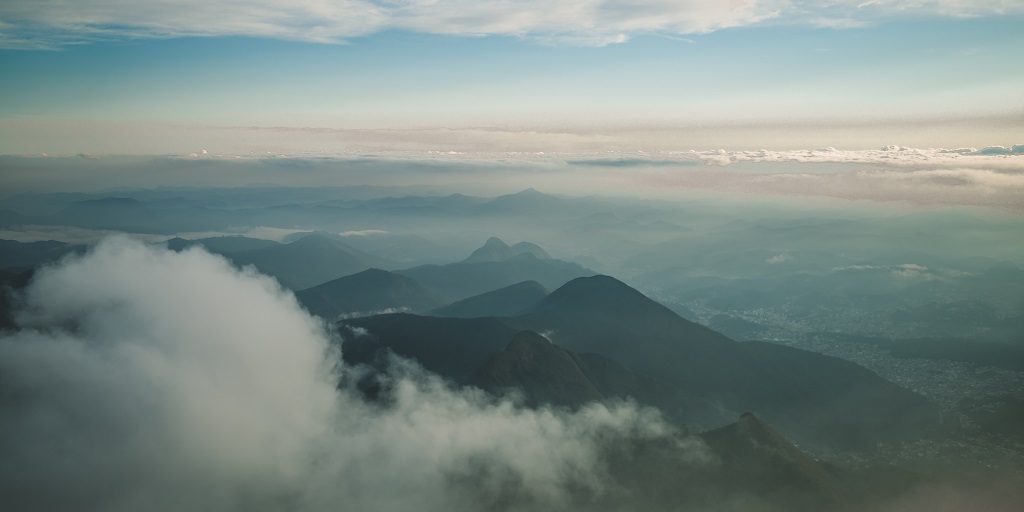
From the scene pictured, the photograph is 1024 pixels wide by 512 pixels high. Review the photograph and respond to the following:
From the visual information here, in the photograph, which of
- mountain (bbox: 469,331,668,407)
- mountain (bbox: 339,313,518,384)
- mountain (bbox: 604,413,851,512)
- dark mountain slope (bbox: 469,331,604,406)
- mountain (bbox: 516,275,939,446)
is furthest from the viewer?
mountain (bbox: 516,275,939,446)

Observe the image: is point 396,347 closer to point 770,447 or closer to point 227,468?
point 227,468

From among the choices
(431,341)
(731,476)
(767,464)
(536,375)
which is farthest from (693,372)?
(731,476)

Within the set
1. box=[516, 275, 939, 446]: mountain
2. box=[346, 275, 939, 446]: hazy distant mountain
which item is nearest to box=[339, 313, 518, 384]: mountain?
box=[346, 275, 939, 446]: hazy distant mountain

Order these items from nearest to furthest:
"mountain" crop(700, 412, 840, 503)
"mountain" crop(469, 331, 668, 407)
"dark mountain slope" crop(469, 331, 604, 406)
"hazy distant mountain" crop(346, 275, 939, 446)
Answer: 1. "mountain" crop(700, 412, 840, 503)
2. "dark mountain slope" crop(469, 331, 604, 406)
3. "mountain" crop(469, 331, 668, 407)
4. "hazy distant mountain" crop(346, 275, 939, 446)

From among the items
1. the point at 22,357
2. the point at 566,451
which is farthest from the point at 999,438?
the point at 22,357

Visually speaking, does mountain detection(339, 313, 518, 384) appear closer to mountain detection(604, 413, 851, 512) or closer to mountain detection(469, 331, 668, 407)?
mountain detection(469, 331, 668, 407)

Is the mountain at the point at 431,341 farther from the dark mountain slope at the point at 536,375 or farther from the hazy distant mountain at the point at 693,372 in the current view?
the dark mountain slope at the point at 536,375

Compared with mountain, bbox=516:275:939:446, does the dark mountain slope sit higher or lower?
higher

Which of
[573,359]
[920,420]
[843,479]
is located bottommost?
[920,420]
